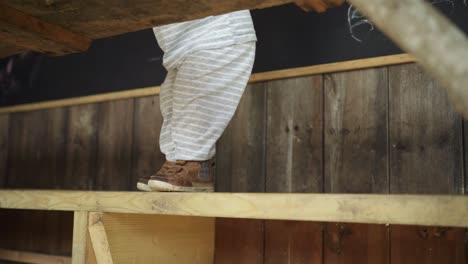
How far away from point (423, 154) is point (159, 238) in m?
0.70

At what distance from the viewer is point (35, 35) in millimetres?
888

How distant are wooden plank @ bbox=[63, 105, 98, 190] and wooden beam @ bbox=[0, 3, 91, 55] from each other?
96cm

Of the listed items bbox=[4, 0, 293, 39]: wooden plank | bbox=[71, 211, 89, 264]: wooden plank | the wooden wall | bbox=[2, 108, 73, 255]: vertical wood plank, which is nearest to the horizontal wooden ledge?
bbox=[71, 211, 89, 264]: wooden plank

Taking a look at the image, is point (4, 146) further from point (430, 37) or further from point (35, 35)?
point (430, 37)

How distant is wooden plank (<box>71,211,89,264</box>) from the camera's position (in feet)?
3.56

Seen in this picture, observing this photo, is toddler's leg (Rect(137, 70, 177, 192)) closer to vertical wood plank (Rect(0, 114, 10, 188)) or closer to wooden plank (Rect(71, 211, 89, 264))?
wooden plank (Rect(71, 211, 89, 264))

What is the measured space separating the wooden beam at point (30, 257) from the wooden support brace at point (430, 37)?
1.73 m

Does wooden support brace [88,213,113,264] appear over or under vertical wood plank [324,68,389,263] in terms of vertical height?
under

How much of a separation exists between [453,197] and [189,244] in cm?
85

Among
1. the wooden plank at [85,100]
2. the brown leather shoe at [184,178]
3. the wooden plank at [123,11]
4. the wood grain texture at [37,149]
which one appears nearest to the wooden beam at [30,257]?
the wood grain texture at [37,149]

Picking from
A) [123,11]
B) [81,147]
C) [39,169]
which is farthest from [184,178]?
[39,169]

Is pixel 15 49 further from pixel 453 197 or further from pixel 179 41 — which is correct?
pixel 453 197

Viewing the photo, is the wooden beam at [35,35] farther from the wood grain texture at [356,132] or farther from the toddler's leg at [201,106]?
the wood grain texture at [356,132]

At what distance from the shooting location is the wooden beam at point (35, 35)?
0.82 m
